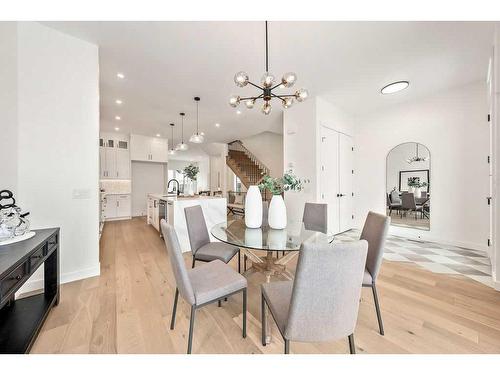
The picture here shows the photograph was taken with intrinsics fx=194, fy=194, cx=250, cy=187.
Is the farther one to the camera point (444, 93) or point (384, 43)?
point (444, 93)

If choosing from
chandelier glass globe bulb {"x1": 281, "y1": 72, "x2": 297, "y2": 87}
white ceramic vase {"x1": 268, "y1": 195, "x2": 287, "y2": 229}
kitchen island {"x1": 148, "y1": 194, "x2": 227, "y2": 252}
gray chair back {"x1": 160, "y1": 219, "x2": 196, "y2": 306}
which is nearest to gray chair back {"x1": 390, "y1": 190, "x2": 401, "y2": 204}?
white ceramic vase {"x1": 268, "y1": 195, "x2": 287, "y2": 229}

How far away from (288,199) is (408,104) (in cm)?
314

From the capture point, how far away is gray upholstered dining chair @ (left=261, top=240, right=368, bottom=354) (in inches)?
34.4

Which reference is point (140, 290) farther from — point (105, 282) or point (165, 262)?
point (165, 262)

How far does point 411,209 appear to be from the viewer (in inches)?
162

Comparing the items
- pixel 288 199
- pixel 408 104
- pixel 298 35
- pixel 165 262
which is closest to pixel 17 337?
pixel 165 262

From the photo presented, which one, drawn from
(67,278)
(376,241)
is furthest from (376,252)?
(67,278)

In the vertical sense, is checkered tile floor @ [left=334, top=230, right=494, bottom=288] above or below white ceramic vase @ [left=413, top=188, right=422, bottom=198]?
below

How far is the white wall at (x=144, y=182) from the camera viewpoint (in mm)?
6941

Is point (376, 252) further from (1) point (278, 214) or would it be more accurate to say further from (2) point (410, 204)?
(2) point (410, 204)

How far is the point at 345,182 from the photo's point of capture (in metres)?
4.56

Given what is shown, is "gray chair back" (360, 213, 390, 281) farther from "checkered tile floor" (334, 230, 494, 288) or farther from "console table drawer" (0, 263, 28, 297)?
"console table drawer" (0, 263, 28, 297)

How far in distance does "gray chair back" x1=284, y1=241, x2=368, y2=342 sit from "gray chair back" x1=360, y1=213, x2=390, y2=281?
2.35 ft

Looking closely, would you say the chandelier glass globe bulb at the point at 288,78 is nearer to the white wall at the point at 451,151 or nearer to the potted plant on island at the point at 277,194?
the potted plant on island at the point at 277,194
